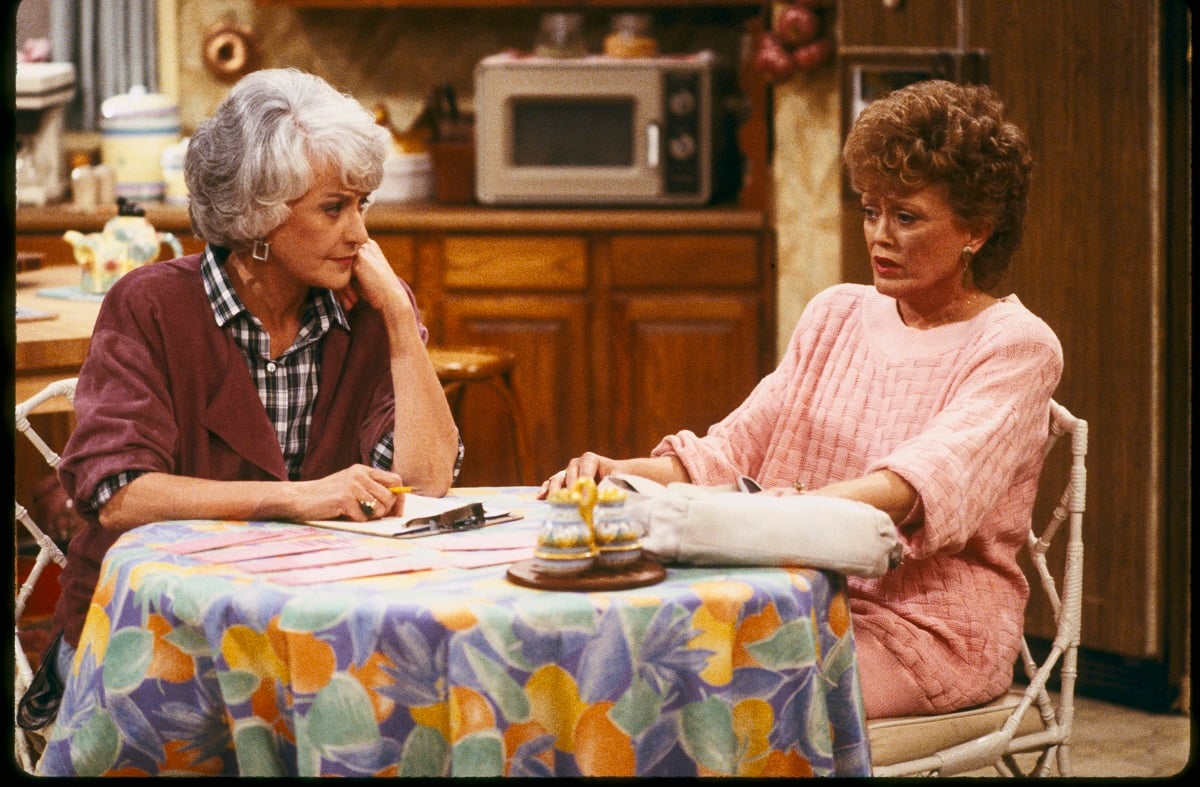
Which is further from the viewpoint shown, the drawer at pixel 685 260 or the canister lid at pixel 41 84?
the canister lid at pixel 41 84

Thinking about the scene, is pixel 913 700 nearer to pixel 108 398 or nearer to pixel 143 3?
pixel 108 398

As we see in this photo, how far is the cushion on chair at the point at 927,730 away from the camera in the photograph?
78.8 inches

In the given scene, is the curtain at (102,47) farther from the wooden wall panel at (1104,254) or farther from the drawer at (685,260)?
the wooden wall panel at (1104,254)

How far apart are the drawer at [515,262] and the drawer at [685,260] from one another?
0.13 meters

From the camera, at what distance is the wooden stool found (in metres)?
3.81

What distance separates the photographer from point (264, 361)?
2.24 metres

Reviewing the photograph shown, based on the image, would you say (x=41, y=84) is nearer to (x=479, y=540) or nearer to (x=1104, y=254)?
(x=1104, y=254)

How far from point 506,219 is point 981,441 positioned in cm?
309

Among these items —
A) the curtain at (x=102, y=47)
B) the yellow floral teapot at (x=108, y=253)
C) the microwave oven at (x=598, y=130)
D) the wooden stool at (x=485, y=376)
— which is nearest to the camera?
the yellow floral teapot at (x=108, y=253)

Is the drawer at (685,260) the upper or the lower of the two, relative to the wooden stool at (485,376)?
upper

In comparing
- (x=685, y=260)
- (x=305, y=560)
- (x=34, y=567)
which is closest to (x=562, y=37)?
(x=685, y=260)

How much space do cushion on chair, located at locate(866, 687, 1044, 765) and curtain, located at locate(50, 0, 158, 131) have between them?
4.51 meters

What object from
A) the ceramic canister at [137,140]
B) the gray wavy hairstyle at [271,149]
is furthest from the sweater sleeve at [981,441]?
the ceramic canister at [137,140]

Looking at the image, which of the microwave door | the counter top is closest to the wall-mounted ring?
the counter top
